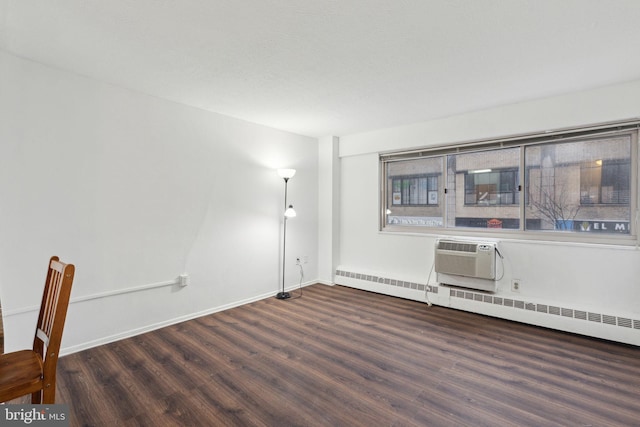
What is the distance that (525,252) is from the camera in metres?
3.34

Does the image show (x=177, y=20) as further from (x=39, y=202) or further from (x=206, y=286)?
(x=206, y=286)

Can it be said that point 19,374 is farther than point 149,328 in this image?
No

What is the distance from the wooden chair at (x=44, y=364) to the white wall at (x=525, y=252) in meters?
3.67

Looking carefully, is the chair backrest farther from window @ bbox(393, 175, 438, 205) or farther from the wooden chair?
window @ bbox(393, 175, 438, 205)

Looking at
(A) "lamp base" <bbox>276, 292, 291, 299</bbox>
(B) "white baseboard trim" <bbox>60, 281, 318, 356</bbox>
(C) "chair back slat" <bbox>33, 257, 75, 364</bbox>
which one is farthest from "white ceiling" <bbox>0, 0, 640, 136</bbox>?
(A) "lamp base" <bbox>276, 292, 291, 299</bbox>

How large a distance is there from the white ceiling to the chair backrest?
1479 mm

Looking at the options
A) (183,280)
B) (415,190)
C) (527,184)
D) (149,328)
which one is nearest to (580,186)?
A: (527,184)

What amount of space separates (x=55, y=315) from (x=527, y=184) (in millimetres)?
4167

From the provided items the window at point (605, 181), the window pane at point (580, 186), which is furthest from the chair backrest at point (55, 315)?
the window at point (605, 181)

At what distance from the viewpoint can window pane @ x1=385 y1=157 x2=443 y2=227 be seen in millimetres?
4172

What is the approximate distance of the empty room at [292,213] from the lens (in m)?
1.86

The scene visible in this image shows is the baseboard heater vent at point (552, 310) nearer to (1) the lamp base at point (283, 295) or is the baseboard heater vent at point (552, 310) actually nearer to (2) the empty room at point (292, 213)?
(2) the empty room at point (292, 213)

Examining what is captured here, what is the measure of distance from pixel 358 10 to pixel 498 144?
2.63 m

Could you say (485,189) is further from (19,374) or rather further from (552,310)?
(19,374)
